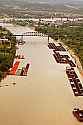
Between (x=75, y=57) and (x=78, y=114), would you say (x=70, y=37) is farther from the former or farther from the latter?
(x=78, y=114)

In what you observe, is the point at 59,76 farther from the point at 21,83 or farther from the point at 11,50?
the point at 11,50

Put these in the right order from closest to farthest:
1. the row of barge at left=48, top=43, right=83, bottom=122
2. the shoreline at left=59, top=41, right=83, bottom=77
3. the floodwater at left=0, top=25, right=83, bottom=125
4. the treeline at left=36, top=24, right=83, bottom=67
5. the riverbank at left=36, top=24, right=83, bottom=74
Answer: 1. the floodwater at left=0, top=25, right=83, bottom=125
2. the row of barge at left=48, top=43, right=83, bottom=122
3. the shoreline at left=59, top=41, right=83, bottom=77
4. the riverbank at left=36, top=24, right=83, bottom=74
5. the treeline at left=36, top=24, right=83, bottom=67

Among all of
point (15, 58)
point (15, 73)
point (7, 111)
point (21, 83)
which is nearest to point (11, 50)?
point (15, 58)

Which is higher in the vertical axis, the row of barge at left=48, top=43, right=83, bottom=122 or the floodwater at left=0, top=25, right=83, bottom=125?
the floodwater at left=0, top=25, right=83, bottom=125

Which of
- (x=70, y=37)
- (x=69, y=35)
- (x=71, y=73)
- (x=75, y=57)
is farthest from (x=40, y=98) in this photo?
(x=69, y=35)

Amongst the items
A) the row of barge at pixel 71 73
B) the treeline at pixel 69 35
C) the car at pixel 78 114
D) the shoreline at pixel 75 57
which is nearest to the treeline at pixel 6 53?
the row of barge at pixel 71 73

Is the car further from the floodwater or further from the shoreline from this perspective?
the shoreline

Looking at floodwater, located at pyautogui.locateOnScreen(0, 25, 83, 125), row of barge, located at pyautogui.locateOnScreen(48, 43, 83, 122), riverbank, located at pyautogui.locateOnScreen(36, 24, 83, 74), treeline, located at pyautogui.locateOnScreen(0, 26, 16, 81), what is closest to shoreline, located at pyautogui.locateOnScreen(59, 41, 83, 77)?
riverbank, located at pyautogui.locateOnScreen(36, 24, 83, 74)
